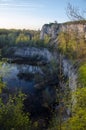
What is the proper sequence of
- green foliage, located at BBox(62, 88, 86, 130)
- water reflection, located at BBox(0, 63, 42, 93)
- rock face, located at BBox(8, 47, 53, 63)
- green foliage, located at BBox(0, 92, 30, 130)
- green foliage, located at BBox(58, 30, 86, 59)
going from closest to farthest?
1. green foliage, located at BBox(62, 88, 86, 130)
2. green foliage, located at BBox(0, 92, 30, 130)
3. green foliage, located at BBox(58, 30, 86, 59)
4. water reflection, located at BBox(0, 63, 42, 93)
5. rock face, located at BBox(8, 47, 53, 63)

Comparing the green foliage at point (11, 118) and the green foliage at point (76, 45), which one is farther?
the green foliage at point (76, 45)

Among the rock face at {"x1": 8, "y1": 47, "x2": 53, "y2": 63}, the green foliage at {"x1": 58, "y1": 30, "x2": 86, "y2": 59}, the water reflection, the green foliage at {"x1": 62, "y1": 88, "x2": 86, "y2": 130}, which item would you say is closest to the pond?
the water reflection

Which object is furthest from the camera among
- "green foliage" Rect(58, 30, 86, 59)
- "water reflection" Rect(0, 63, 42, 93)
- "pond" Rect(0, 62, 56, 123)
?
"water reflection" Rect(0, 63, 42, 93)

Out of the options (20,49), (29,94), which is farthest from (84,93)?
(20,49)

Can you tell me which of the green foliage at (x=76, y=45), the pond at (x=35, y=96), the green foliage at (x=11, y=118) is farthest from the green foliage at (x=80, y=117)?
the green foliage at (x=76, y=45)

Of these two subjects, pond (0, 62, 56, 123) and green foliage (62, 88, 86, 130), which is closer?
green foliage (62, 88, 86, 130)

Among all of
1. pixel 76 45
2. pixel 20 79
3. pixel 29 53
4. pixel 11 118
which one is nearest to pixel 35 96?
pixel 76 45

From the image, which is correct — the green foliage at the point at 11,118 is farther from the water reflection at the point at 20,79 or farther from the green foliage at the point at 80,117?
the water reflection at the point at 20,79

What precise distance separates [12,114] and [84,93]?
3633 millimetres

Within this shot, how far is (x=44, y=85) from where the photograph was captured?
42.0 metres

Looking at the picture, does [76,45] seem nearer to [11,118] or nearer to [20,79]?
[11,118]

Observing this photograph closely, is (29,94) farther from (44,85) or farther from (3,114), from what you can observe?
(3,114)

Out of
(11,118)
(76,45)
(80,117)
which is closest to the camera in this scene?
(80,117)

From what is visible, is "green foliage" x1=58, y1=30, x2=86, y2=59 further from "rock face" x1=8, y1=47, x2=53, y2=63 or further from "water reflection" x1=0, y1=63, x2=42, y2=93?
"rock face" x1=8, y1=47, x2=53, y2=63
